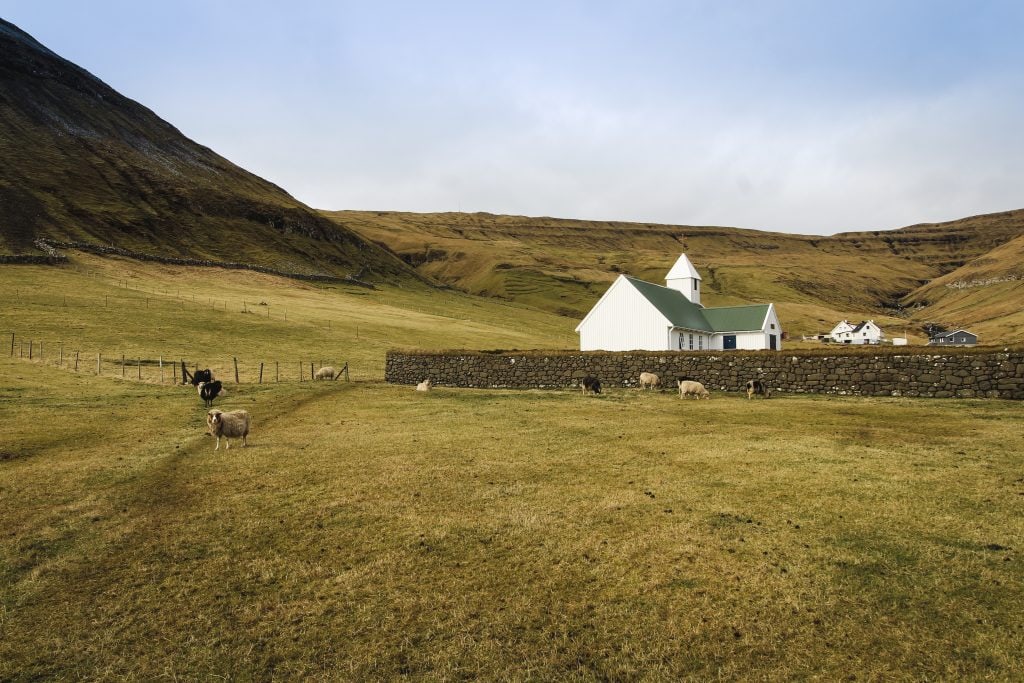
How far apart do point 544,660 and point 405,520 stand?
5.04 meters

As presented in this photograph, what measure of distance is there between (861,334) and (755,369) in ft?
444

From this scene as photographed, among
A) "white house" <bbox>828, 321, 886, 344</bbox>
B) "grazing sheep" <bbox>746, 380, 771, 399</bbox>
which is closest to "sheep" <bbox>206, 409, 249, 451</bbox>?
"grazing sheep" <bbox>746, 380, 771, 399</bbox>

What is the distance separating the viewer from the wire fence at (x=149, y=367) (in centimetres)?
3791

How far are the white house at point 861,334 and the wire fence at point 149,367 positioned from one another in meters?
141

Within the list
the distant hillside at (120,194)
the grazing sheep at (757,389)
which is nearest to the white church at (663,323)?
the grazing sheep at (757,389)

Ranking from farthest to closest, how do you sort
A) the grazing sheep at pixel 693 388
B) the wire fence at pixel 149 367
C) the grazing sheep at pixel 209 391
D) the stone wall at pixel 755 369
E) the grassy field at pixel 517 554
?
1. the wire fence at pixel 149 367
2. the grazing sheep at pixel 693 388
3. the stone wall at pixel 755 369
4. the grazing sheep at pixel 209 391
5. the grassy field at pixel 517 554

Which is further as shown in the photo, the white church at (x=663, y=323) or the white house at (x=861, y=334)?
the white house at (x=861, y=334)

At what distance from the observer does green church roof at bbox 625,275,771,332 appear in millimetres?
55047

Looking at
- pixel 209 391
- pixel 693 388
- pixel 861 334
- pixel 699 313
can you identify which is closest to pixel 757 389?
pixel 693 388

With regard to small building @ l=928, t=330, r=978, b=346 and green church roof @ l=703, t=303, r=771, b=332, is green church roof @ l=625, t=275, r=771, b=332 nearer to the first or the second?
green church roof @ l=703, t=303, r=771, b=332

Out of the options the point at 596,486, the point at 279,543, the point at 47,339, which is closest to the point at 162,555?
the point at 279,543

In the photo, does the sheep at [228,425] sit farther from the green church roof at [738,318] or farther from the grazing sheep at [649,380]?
the green church roof at [738,318]

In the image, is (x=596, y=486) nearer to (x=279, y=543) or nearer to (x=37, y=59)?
(x=279, y=543)

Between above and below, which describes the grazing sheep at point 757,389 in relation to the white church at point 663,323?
below
